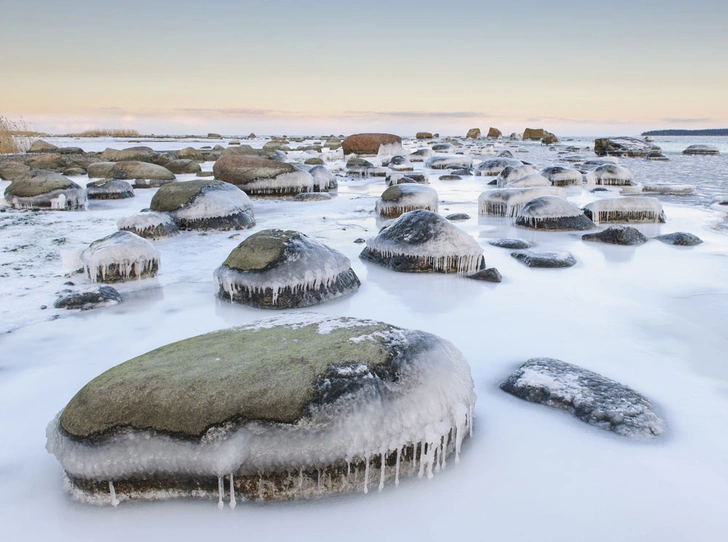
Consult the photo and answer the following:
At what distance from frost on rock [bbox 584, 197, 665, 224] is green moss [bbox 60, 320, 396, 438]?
698 cm

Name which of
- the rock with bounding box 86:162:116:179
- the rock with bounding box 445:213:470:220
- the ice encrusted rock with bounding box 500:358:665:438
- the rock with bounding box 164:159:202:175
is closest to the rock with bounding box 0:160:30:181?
the rock with bounding box 86:162:116:179

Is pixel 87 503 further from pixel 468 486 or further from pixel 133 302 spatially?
pixel 133 302

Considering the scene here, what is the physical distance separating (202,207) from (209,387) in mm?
5982

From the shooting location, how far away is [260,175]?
38.2 feet

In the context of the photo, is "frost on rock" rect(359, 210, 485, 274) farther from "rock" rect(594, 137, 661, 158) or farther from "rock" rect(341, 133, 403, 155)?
"rock" rect(594, 137, 661, 158)

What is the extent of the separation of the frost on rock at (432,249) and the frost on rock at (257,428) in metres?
3.06

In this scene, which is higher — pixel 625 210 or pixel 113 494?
pixel 625 210

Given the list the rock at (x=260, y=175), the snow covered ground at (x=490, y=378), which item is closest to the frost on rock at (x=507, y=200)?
the snow covered ground at (x=490, y=378)

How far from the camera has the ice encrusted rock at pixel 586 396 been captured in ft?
8.30

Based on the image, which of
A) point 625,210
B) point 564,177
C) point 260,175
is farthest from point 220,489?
point 564,177

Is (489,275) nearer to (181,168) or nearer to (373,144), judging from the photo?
(181,168)

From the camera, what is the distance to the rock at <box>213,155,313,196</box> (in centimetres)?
1165

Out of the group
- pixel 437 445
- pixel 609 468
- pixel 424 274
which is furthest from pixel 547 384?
pixel 424 274

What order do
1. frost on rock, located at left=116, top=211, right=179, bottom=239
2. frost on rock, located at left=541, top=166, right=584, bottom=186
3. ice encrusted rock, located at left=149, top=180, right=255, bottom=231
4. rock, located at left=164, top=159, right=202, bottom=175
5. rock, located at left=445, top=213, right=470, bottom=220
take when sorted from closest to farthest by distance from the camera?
frost on rock, located at left=116, top=211, right=179, bottom=239 < ice encrusted rock, located at left=149, top=180, right=255, bottom=231 < rock, located at left=445, top=213, right=470, bottom=220 < frost on rock, located at left=541, top=166, right=584, bottom=186 < rock, located at left=164, top=159, right=202, bottom=175
